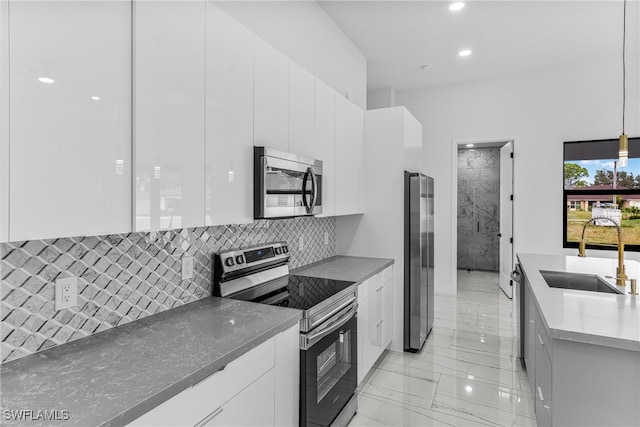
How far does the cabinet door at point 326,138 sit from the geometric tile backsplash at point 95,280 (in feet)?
2.94

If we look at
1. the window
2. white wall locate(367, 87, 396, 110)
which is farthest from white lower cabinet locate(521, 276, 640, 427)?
white wall locate(367, 87, 396, 110)

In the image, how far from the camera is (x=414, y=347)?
3.29 m

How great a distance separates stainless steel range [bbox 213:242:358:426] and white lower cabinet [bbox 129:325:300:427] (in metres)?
0.09

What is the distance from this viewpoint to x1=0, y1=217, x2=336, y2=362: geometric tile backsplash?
117 centimetres

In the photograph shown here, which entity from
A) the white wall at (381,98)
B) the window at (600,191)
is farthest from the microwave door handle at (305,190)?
the window at (600,191)

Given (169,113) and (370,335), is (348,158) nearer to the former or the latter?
(370,335)

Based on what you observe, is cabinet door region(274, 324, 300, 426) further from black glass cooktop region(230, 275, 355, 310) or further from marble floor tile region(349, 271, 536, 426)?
marble floor tile region(349, 271, 536, 426)

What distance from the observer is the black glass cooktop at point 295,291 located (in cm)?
191

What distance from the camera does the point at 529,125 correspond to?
4859 millimetres

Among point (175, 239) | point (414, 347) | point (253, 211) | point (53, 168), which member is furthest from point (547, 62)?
point (53, 168)

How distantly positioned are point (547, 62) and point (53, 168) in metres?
5.44

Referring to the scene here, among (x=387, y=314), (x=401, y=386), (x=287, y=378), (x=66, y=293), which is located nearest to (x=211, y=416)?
(x=287, y=378)

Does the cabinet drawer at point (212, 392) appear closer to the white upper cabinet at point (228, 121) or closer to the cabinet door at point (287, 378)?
the cabinet door at point (287, 378)

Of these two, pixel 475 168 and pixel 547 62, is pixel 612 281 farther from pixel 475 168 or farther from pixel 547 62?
pixel 475 168
